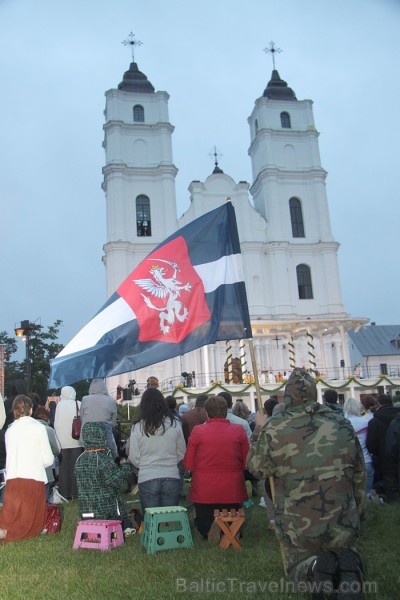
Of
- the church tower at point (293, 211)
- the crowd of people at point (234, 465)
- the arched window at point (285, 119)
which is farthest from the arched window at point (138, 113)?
the crowd of people at point (234, 465)

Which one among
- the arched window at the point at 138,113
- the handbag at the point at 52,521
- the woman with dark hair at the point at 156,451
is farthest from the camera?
the arched window at the point at 138,113

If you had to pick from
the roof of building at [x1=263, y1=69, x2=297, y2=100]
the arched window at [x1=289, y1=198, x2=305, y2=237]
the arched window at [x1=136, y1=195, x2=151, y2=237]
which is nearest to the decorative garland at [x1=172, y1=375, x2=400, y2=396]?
the arched window at [x1=289, y1=198, x2=305, y2=237]

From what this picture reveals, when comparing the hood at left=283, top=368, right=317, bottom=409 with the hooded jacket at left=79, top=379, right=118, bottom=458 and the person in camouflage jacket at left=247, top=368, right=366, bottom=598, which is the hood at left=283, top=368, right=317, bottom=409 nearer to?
the person in camouflage jacket at left=247, top=368, right=366, bottom=598

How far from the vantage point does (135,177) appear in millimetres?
38188

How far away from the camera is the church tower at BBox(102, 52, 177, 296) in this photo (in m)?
36.4

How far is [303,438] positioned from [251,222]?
1399 inches

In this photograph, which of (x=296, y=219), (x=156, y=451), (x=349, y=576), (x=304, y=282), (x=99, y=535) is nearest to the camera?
(x=349, y=576)

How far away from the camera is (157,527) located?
5.19 meters

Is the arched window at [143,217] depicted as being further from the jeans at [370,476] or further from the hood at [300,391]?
the hood at [300,391]

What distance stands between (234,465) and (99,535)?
143 centimetres

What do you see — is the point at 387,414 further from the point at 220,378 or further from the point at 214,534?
the point at 220,378

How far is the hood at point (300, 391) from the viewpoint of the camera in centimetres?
405

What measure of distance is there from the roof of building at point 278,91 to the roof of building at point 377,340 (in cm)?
2137

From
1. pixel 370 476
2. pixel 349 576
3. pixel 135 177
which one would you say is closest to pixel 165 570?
pixel 349 576
